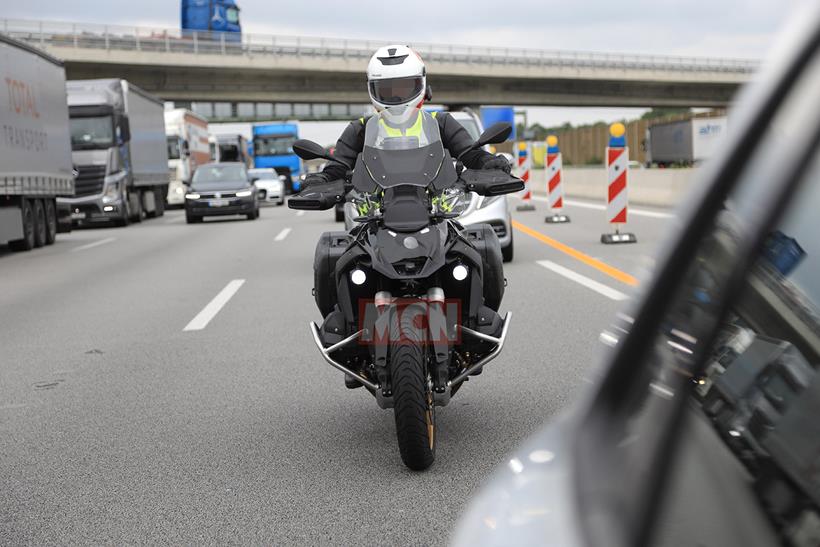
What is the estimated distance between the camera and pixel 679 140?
58375 millimetres

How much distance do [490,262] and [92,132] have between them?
2590cm

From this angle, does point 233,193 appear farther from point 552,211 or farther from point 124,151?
point 552,211

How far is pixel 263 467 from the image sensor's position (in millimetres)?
4965

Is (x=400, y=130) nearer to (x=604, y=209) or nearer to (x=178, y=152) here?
(x=604, y=209)

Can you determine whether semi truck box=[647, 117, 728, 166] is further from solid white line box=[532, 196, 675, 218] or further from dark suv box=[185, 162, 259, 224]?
dark suv box=[185, 162, 259, 224]

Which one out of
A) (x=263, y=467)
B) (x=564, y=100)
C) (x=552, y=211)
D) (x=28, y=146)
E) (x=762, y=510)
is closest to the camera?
(x=762, y=510)

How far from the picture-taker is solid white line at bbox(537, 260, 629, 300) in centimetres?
1062

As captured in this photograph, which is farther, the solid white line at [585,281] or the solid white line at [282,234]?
the solid white line at [282,234]

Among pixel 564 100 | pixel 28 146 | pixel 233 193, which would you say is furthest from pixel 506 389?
pixel 564 100

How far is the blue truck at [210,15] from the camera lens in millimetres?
90625

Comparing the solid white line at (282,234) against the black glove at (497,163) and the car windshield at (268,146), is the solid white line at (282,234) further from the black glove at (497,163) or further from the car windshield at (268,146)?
the car windshield at (268,146)

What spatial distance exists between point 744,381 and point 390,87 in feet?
13.2

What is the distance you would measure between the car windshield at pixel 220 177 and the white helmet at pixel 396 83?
2421 cm

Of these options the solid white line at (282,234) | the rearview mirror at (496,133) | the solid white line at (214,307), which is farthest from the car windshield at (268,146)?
the rearview mirror at (496,133)
